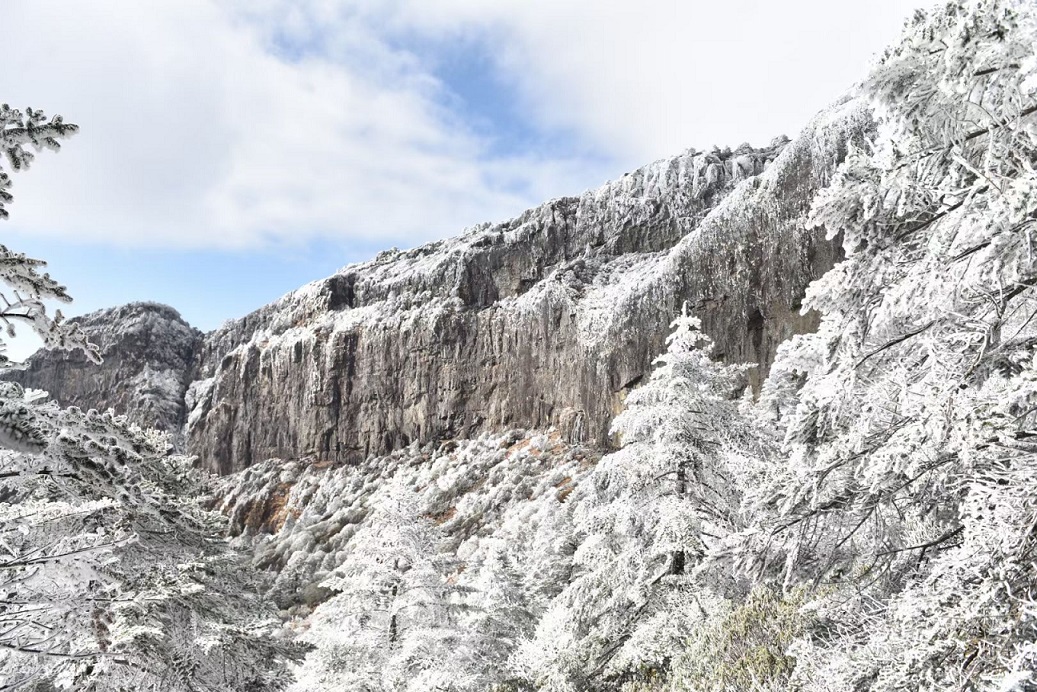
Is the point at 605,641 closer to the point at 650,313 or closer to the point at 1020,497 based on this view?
the point at 1020,497

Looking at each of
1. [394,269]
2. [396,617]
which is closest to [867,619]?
[396,617]

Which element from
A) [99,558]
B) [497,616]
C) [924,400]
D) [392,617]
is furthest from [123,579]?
[924,400]

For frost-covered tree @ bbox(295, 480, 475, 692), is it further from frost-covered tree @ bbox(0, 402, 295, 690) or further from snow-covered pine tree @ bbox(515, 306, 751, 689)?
snow-covered pine tree @ bbox(515, 306, 751, 689)

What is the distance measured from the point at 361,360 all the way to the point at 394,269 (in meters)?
10.2

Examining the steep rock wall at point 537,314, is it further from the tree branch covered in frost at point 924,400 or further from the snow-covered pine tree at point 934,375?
the snow-covered pine tree at point 934,375

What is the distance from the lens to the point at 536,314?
4859 cm

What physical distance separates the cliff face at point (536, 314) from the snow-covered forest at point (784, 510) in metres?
23.3

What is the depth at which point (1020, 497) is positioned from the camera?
3250 mm

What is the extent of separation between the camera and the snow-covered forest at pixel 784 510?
3570 millimetres

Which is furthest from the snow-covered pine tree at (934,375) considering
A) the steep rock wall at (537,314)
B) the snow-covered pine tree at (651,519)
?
the steep rock wall at (537,314)

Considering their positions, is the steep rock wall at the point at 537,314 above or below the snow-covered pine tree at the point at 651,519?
above

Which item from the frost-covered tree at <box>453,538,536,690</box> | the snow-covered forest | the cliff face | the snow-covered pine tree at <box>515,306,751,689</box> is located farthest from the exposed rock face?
the snow-covered pine tree at <box>515,306,751,689</box>

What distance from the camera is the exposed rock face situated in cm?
7125

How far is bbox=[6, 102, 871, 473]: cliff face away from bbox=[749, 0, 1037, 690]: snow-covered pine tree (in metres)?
29.2
